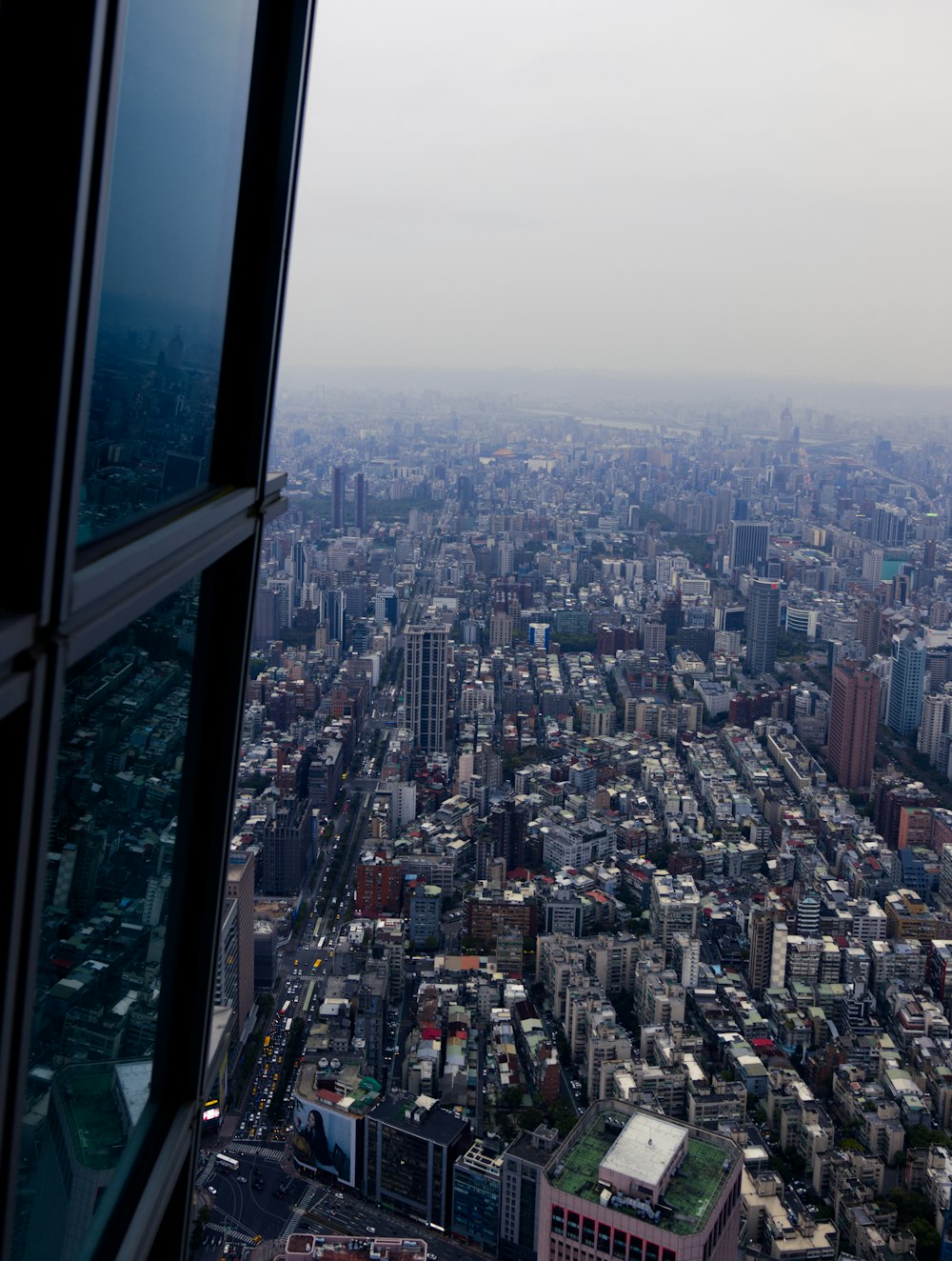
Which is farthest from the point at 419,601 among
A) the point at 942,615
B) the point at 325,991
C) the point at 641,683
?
the point at 325,991

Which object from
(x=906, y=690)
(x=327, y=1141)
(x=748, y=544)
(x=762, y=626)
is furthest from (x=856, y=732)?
(x=327, y=1141)

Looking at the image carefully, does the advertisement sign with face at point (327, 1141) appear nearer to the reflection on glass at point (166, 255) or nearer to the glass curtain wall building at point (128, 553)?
the glass curtain wall building at point (128, 553)

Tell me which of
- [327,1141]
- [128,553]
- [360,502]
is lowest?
[327,1141]

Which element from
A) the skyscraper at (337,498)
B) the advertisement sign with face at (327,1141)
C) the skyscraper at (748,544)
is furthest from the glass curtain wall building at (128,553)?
the skyscraper at (748,544)

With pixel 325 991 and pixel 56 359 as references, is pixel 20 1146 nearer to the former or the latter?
pixel 56 359

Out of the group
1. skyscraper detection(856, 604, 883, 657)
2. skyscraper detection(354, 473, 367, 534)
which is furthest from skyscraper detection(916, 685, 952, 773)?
skyscraper detection(354, 473, 367, 534)

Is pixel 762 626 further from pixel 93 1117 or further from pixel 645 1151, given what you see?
pixel 93 1117

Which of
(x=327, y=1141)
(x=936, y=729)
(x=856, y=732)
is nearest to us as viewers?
(x=327, y=1141)
